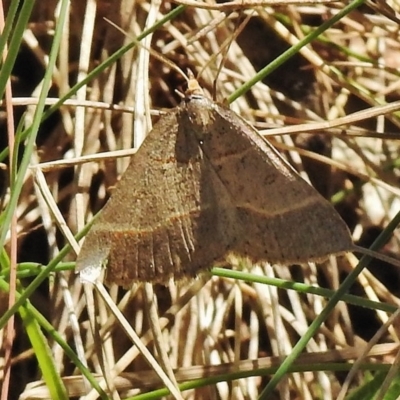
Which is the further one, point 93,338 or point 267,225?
point 93,338

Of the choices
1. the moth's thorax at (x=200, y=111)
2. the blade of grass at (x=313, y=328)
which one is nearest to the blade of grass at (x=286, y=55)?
the moth's thorax at (x=200, y=111)

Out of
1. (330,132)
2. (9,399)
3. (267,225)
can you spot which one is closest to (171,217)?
(267,225)

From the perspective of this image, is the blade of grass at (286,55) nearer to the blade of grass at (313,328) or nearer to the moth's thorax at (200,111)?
the moth's thorax at (200,111)

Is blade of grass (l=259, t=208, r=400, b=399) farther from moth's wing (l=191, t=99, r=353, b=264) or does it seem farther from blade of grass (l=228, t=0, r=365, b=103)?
blade of grass (l=228, t=0, r=365, b=103)

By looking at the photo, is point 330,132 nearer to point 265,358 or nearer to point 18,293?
point 265,358

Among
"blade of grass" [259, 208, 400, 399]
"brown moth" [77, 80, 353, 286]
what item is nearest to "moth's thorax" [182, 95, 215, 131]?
"brown moth" [77, 80, 353, 286]
